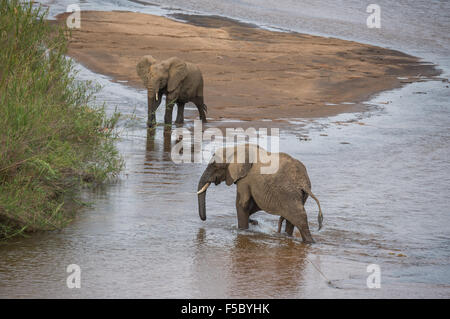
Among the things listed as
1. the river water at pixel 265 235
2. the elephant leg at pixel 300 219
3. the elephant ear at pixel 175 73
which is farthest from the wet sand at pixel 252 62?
the elephant leg at pixel 300 219

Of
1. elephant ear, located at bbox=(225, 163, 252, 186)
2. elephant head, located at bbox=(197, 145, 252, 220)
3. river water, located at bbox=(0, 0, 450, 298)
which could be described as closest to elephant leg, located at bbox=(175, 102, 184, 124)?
river water, located at bbox=(0, 0, 450, 298)

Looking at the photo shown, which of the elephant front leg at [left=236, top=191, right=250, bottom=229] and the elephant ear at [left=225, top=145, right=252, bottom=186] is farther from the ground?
the elephant ear at [left=225, top=145, right=252, bottom=186]

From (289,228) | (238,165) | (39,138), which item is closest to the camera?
(39,138)

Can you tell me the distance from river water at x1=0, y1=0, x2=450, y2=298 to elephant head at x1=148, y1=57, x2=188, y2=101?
905 millimetres

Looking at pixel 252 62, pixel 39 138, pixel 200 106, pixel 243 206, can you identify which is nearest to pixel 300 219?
pixel 243 206

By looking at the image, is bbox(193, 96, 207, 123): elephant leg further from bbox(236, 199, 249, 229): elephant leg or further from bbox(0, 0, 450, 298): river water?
bbox(236, 199, 249, 229): elephant leg

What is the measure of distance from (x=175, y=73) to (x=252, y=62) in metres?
8.63

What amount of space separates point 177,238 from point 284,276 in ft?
4.97

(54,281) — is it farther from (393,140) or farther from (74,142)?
(393,140)

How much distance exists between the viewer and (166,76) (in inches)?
612

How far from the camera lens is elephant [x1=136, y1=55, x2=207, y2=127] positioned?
50.8ft

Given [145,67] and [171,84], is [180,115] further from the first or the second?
[145,67]

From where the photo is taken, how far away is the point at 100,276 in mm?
6648

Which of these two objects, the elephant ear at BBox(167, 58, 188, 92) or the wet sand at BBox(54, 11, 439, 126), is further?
the wet sand at BBox(54, 11, 439, 126)
